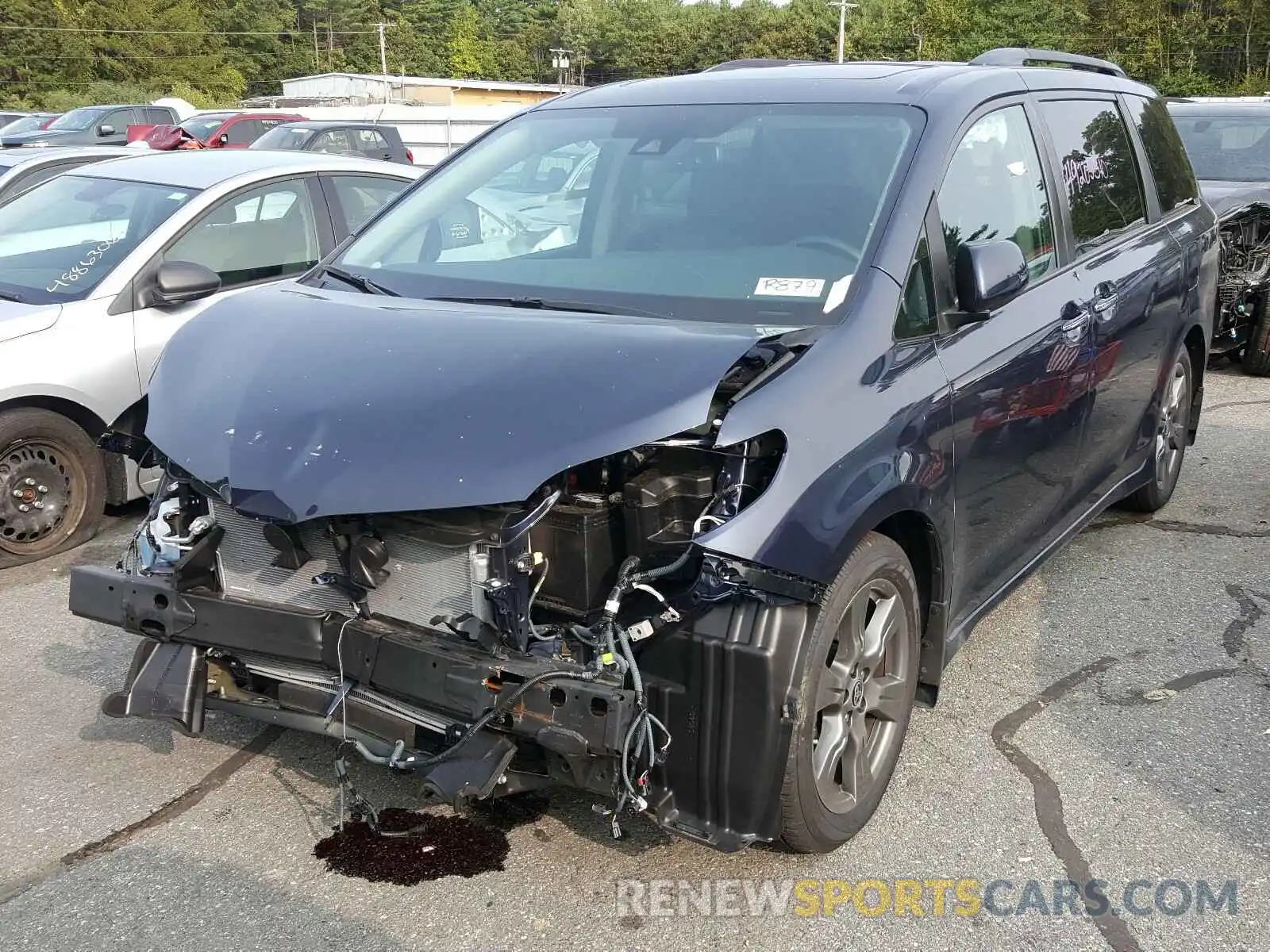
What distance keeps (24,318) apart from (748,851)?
4155 mm

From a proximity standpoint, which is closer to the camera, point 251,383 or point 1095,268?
point 251,383

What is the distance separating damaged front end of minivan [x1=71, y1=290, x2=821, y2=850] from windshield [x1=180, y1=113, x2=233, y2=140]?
2238 centimetres

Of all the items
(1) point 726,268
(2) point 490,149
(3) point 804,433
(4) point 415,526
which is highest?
(2) point 490,149

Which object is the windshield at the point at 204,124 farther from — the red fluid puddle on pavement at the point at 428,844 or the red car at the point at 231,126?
the red fluid puddle on pavement at the point at 428,844

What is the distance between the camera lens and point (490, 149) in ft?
14.1

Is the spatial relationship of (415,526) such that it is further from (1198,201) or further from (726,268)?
(1198,201)

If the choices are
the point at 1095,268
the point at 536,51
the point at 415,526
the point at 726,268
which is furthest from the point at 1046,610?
the point at 536,51

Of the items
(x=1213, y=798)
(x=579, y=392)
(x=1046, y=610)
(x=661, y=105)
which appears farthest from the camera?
(x=1046, y=610)

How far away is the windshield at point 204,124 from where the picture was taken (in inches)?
921

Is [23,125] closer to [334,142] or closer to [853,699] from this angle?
[334,142]

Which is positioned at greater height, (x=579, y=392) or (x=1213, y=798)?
(x=579, y=392)

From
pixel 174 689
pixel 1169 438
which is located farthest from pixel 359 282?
pixel 1169 438

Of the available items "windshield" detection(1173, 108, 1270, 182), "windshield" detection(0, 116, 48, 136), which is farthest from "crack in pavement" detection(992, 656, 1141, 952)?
"windshield" detection(0, 116, 48, 136)

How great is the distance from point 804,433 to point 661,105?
5.77 ft
